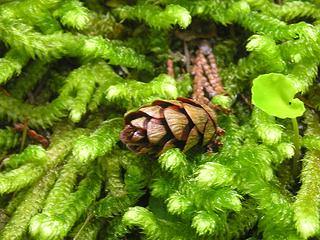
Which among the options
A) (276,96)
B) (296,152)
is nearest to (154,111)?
(276,96)

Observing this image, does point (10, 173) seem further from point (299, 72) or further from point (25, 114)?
point (299, 72)

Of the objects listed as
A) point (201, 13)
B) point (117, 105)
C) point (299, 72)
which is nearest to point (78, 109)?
point (117, 105)

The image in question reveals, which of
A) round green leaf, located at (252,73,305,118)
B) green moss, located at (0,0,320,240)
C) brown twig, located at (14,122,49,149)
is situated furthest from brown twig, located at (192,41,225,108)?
brown twig, located at (14,122,49,149)

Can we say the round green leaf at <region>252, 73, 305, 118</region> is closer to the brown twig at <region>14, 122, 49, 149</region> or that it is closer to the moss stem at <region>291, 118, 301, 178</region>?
the moss stem at <region>291, 118, 301, 178</region>

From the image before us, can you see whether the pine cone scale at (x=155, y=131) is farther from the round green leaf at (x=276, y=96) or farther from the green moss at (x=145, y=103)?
the round green leaf at (x=276, y=96)

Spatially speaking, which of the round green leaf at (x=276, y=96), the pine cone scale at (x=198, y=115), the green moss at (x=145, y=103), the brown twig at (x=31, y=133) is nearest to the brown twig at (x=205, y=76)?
the green moss at (x=145, y=103)

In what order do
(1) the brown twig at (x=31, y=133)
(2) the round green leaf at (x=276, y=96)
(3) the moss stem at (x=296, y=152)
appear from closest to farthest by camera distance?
1. (2) the round green leaf at (x=276, y=96)
2. (3) the moss stem at (x=296, y=152)
3. (1) the brown twig at (x=31, y=133)

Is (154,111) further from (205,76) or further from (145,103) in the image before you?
(205,76)
